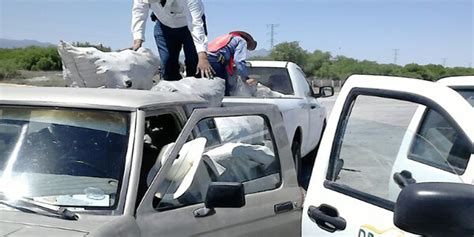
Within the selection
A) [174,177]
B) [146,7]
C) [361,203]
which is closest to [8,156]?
[174,177]

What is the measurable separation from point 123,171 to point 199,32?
293cm

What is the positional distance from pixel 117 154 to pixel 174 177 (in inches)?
13.4

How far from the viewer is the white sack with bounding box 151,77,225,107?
5125mm

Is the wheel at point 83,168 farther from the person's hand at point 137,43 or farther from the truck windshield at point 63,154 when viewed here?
the person's hand at point 137,43

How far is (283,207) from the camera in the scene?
4.28 metres

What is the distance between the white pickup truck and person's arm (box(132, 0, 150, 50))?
2.94 metres

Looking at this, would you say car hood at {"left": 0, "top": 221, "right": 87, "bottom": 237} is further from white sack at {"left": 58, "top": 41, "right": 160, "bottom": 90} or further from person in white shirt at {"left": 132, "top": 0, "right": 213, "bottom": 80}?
person in white shirt at {"left": 132, "top": 0, "right": 213, "bottom": 80}

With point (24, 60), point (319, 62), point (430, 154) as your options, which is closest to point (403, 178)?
point (430, 154)

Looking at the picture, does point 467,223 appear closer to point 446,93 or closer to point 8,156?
point 446,93

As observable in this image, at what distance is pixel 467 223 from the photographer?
7.01 ft

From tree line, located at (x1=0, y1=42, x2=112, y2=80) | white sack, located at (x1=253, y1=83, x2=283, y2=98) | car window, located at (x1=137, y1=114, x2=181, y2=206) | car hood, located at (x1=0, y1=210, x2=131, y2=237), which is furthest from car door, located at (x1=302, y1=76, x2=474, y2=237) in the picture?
tree line, located at (x1=0, y1=42, x2=112, y2=80)

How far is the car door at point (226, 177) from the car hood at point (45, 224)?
0.82 ft

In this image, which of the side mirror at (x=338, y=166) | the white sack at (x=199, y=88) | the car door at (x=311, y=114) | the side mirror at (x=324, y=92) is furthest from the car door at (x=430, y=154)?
the side mirror at (x=324, y=92)

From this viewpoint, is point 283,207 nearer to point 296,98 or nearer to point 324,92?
point 296,98
